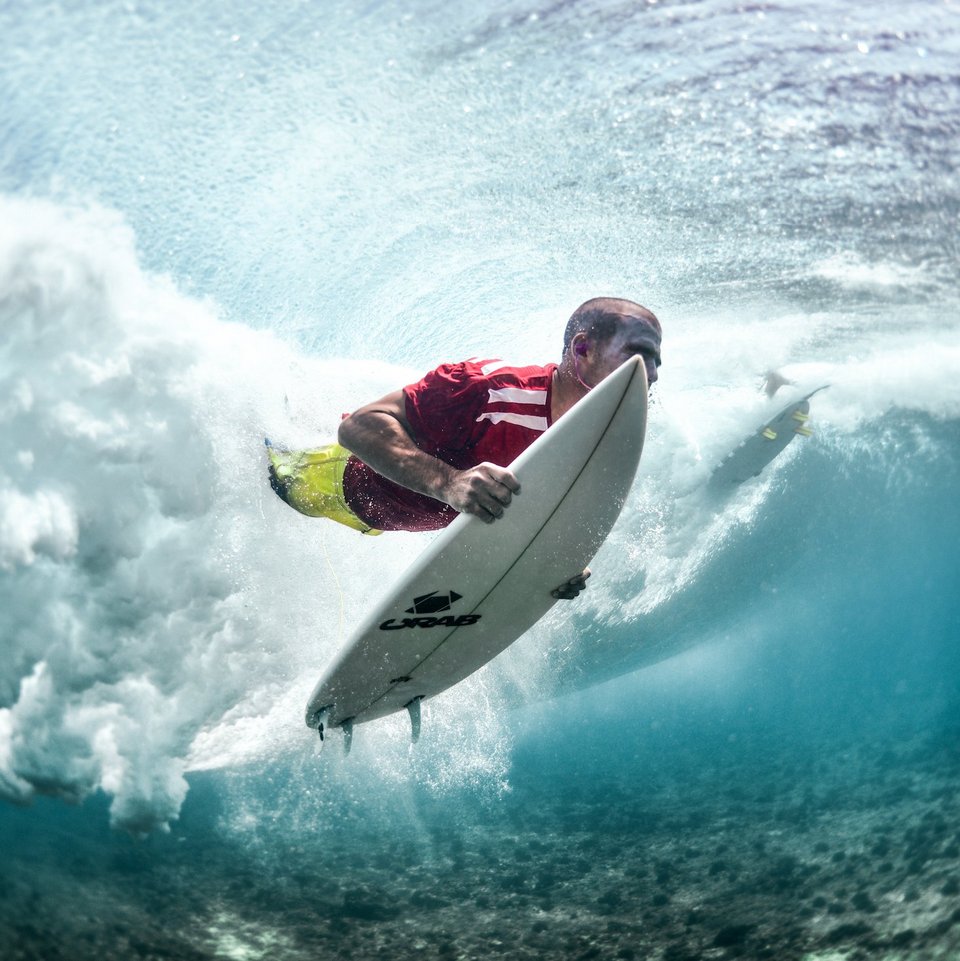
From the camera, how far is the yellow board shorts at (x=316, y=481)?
13.6ft

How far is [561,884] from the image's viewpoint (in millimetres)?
9172

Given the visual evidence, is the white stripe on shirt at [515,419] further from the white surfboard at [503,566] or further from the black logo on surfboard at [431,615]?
the black logo on surfboard at [431,615]

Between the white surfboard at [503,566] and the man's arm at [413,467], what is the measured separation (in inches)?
13.2

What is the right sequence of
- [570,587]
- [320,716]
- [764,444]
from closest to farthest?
[570,587]
[320,716]
[764,444]

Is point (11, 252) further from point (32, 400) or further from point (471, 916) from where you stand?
point (471, 916)

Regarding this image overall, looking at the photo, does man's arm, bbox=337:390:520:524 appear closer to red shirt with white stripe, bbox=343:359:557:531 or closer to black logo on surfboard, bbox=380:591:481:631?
red shirt with white stripe, bbox=343:359:557:531

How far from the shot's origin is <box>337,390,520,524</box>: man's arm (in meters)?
2.53

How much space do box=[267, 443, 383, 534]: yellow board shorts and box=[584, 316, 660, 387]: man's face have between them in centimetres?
186

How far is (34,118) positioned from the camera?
4.66 metres

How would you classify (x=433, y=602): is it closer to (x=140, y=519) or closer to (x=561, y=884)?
(x=561, y=884)

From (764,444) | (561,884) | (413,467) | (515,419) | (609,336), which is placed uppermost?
(764,444)

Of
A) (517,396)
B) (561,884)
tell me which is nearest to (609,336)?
(517,396)

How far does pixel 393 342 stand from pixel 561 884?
8.36m

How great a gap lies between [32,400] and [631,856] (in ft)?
37.6
